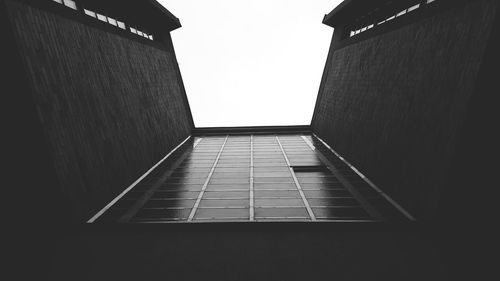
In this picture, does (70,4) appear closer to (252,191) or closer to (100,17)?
(100,17)

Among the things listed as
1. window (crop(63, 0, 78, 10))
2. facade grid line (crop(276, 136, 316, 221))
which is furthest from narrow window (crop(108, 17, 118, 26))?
facade grid line (crop(276, 136, 316, 221))

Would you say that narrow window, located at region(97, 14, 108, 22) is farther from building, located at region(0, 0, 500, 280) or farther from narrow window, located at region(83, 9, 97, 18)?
narrow window, located at region(83, 9, 97, 18)

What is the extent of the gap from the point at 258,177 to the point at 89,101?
8839mm

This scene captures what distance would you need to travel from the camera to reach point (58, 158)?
936 centimetres

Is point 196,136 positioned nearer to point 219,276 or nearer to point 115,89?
point 115,89

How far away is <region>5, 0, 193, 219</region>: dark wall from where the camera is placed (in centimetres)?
905

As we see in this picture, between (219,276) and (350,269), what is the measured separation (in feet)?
11.1

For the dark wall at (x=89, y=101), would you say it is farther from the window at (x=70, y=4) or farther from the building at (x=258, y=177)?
the window at (x=70, y=4)

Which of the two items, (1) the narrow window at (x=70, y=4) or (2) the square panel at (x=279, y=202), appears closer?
(1) the narrow window at (x=70, y=4)

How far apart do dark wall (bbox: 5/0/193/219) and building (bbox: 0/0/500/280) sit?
0.06 metres

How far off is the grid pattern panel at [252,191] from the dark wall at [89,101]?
4.95 ft

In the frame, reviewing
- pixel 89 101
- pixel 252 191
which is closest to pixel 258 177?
pixel 252 191

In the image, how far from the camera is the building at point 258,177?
803cm

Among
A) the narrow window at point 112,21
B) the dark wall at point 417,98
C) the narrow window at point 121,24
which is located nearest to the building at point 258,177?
the dark wall at point 417,98
